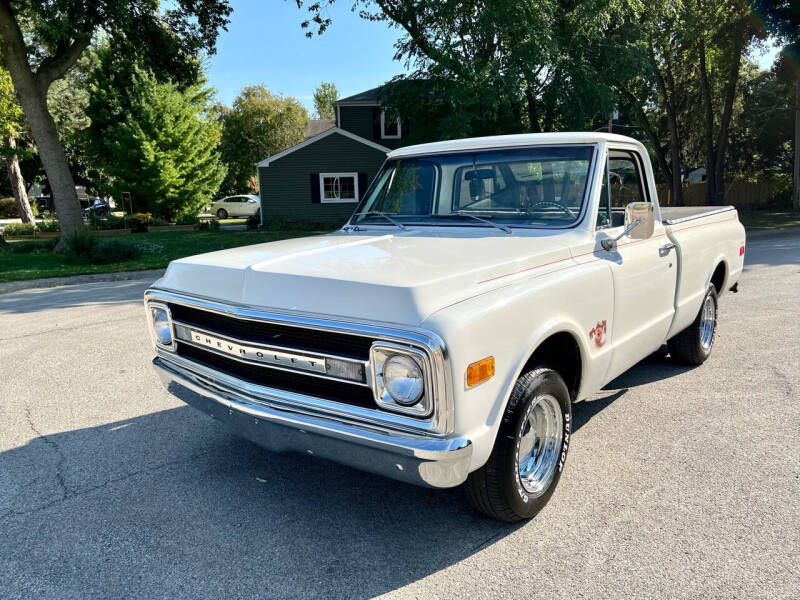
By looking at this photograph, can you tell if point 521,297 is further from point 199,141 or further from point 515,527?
point 199,141

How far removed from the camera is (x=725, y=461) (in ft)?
11.7

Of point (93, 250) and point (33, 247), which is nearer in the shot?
point (93, 250)

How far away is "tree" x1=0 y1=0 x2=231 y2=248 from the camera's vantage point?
46.9ft

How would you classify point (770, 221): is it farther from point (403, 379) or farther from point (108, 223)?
point (108, 223)

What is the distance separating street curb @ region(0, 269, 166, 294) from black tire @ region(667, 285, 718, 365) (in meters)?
10.4

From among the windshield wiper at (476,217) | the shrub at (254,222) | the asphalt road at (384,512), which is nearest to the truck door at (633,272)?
the windshield wiper at (476,217)

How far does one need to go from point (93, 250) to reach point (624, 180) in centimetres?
1409

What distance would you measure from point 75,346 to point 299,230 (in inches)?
701

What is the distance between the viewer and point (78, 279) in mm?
12422

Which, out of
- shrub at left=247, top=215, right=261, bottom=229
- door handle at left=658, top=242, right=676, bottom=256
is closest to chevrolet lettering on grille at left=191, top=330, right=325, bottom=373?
door handle at left=658, top=242, right=676, bottom=256

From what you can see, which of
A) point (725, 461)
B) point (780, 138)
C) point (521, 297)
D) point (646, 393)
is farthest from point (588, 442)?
point (780, 138)

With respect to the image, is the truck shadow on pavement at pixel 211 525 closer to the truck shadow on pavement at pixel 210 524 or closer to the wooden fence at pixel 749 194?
the truck shadow on pavement at pixel 210 524

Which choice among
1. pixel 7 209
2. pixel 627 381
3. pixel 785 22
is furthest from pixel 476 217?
pixel 7 209

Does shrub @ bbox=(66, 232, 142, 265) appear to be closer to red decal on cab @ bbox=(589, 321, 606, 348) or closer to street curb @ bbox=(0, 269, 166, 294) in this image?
street curb @ bbox=(0, 269, 166, 294)
